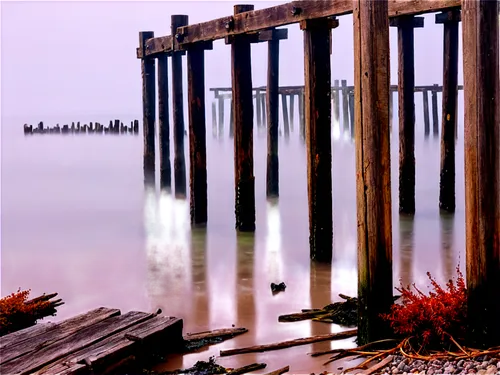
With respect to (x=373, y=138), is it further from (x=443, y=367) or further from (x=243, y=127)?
(x=243, y=127)

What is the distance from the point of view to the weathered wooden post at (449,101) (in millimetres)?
11680

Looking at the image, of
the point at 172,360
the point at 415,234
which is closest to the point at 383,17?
the point at 172,360

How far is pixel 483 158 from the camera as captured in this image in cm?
485

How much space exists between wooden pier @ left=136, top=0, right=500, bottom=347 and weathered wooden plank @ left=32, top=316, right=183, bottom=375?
1186 mm

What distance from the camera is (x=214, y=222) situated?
12.1 metres

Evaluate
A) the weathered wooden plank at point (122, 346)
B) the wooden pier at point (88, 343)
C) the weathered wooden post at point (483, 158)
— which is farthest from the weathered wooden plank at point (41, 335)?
the weathered wooden post at point (483, 158)

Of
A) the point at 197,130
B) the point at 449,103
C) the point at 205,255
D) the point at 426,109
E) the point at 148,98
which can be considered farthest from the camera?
the point at 426,109

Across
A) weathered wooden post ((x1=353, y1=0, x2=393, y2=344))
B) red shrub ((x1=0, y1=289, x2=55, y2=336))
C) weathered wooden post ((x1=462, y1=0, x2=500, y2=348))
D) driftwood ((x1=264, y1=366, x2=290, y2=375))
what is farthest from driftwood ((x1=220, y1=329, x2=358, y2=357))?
red shrub ((x1=0, y1=289, x2=55, y2=336))

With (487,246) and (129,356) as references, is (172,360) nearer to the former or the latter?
(129,356)

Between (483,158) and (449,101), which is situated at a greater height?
(449,101)

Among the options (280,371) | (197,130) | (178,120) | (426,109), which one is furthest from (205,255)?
(426,109)

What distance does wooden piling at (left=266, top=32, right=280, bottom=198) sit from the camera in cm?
1425

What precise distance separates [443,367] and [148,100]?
37.8 feet

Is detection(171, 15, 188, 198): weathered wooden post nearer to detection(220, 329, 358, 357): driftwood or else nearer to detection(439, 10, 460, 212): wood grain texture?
detection(439, 10, 460, 212): wood grain texture
